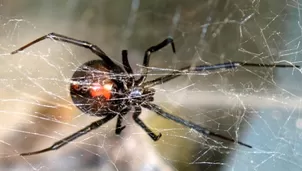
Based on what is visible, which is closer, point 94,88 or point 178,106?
point 94,88

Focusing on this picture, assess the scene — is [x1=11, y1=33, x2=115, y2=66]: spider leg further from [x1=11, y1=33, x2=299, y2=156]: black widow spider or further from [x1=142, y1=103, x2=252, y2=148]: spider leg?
[x1=142, y1=103, x2=252, y2=148]: spider leg

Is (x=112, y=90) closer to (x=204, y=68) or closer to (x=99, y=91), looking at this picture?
(x=99, y=91)

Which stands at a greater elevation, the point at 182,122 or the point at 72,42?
the point at 72,42

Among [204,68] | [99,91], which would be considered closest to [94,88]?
[99,91]

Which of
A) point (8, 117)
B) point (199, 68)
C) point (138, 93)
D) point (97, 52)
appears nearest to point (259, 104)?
point (199, 68)

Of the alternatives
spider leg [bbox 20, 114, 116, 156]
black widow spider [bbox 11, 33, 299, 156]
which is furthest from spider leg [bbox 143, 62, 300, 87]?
spider leg [bbox 20, 114, 116, 156]

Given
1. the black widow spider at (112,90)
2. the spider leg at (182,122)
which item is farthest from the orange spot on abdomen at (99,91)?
the spider leg at (182,122)

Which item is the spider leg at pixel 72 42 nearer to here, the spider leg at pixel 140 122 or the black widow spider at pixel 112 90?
the black widow spider at pixel 112 90
